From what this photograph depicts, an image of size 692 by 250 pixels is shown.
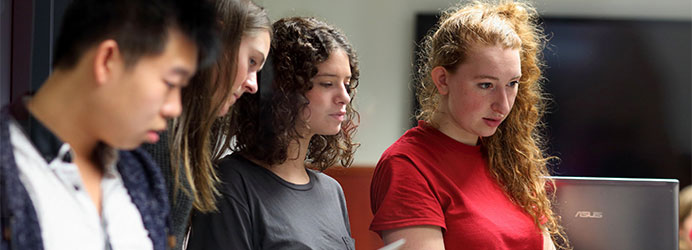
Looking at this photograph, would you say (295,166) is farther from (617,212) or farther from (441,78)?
(617,212)

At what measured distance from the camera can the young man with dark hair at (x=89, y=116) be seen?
502 millimetres

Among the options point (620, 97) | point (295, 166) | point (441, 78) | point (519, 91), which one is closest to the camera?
point (295, 166)

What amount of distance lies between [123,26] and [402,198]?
0.71m

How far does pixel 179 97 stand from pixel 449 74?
79cm

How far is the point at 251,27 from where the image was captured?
34.7 inches

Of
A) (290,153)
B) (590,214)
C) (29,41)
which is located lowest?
(590,214)

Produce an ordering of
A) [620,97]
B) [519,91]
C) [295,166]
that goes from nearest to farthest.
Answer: [295,166] < [519,91] < [620,97]

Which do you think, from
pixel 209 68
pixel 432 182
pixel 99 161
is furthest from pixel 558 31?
pixel 99 161

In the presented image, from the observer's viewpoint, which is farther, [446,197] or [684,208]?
[684,208]

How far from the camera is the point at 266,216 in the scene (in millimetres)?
1013

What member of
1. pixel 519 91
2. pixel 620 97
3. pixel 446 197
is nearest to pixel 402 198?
pixel 446 197

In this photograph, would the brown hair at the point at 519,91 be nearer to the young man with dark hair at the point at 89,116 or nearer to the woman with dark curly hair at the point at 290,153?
the woman with dark curly hair at the point at 290,153

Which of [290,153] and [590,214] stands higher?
[290,153]

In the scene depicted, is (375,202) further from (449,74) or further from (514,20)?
(514,20)
